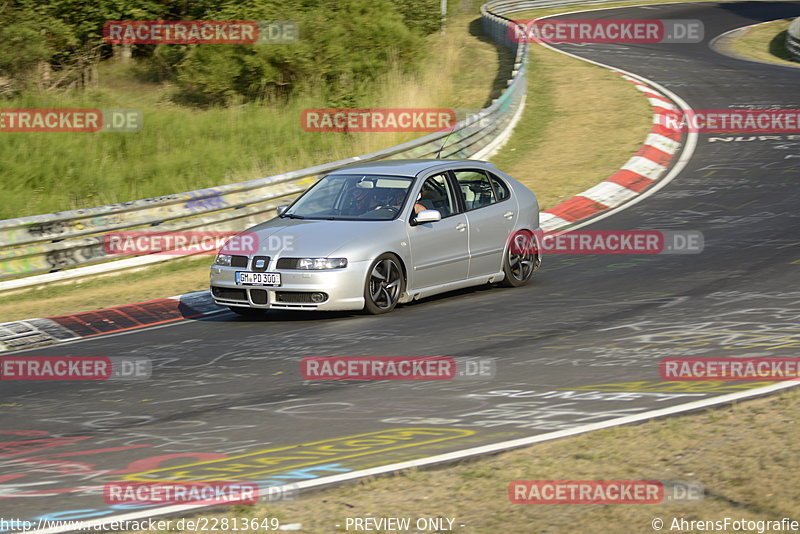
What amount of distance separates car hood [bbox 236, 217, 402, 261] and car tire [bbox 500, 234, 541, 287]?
168 cm

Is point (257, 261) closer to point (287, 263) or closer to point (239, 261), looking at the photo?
point (239, 261)

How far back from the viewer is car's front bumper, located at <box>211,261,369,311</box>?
33.6 feet

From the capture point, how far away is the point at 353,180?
11.6 meters

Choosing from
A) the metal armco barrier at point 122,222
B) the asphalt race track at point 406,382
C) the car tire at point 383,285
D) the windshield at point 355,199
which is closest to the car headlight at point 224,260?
the asphalt race track at point 406,382

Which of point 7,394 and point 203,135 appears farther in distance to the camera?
point 203,135

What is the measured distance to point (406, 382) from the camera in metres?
7.90

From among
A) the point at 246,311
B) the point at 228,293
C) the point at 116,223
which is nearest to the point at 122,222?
the point at 116,223

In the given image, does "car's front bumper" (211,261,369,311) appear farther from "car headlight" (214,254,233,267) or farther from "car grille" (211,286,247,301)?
"car headlight" (214,254,233,267)

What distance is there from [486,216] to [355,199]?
1.50 m

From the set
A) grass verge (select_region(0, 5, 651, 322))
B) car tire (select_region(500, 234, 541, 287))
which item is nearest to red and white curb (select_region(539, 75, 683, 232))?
grass verge (select_region(0, 5, 651, 322))

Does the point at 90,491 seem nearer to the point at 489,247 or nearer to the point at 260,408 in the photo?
the point at 260,408

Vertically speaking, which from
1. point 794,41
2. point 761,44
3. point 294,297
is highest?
point 761,44

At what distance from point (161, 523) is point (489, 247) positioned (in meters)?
7.20

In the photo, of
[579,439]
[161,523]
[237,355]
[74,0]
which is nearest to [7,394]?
[237,355]
